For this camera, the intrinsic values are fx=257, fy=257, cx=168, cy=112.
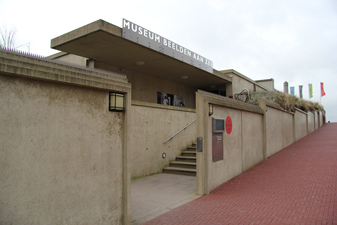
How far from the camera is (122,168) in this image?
439cm

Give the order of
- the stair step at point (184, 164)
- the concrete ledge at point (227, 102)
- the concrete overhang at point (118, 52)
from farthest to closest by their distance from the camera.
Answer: the stair step at point (184, 164) → the concrete overhang at point (118, 52) → the concrete ledge at point (227, 102)

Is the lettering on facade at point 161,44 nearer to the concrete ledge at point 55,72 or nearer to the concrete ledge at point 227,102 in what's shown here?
the concrete ledge at point 227,102

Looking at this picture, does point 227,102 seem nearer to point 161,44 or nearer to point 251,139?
point 251,139

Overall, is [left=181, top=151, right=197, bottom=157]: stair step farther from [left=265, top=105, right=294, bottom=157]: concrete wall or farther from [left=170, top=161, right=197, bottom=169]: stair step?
[left=265, top=105, right=294, bottom=157]: concrete wall

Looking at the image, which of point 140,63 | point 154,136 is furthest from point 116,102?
point 140,63

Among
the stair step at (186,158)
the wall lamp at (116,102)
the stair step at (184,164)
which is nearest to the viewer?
the wall lamp at (116,102)

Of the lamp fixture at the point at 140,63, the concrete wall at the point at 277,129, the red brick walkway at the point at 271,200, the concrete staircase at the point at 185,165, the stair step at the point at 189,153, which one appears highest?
the lamp fixture at the point at 140,63

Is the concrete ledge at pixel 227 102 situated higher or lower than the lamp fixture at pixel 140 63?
lower

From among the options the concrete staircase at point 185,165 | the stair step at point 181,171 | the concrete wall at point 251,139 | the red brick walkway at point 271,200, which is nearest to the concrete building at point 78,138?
the concrete wall at point 251,139

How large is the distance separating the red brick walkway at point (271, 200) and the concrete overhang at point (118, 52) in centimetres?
559

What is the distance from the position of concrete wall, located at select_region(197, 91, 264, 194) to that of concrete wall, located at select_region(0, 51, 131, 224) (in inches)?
110

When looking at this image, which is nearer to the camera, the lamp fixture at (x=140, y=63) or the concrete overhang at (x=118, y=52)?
the concrete overhang at (x=118, y=52)

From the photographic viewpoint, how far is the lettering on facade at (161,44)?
28.4ft

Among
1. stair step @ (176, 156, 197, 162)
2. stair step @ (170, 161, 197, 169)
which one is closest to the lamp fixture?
stair step @ (176, 156, 197, 162)
